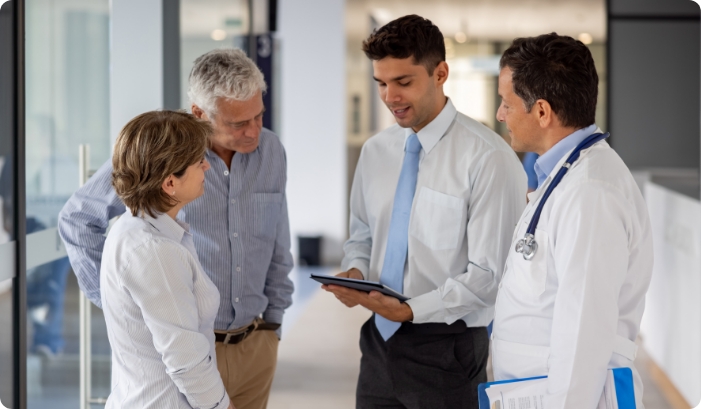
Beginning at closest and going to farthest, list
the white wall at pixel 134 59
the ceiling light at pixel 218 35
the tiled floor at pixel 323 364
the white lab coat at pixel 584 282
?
1. the white lab coat at pixel 584 282
2. the white wall at pixel 134 59
3. the ceiling light at pixel 218 35
4. the tiled floor at pixel 323 364

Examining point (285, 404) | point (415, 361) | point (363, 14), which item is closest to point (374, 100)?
point (363, 14)

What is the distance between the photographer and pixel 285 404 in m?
4.82

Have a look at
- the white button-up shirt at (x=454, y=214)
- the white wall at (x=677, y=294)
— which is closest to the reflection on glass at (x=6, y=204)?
the white button-up shirt at (x=454, y=214)

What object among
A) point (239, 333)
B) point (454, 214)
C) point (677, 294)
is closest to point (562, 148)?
point (454, 214)

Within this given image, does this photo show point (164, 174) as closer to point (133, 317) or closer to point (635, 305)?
point (133, 317)

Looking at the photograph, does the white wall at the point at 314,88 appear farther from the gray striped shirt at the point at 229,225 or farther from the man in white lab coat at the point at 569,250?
the man in white lab coat at the point at 569,250

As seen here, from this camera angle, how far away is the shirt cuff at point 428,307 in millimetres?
2229

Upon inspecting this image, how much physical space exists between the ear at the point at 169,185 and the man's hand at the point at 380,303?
639 mm

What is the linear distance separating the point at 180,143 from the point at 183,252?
0.27 meters

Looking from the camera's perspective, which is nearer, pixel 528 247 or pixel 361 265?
pixel 528 247

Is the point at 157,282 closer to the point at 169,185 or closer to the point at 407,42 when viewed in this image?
the point at 169,185

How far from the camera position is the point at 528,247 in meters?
1.78

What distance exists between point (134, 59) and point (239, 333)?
1597 millimetres

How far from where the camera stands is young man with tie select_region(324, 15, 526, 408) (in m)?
2.23
